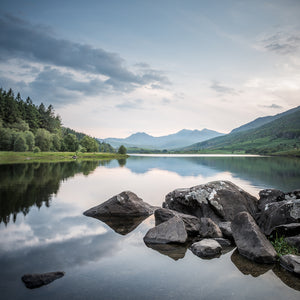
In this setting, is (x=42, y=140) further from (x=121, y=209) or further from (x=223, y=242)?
(x=223, y=242)

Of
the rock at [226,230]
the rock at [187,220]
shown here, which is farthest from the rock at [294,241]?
the rock at [187,220]

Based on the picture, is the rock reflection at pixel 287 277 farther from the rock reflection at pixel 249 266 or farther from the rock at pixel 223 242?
the rock at pixel 223 242

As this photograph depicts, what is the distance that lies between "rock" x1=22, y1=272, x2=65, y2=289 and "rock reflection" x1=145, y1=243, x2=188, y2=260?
16.3 ft

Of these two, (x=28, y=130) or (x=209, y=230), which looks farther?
(x=28, y=130)

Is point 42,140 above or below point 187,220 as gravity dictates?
above

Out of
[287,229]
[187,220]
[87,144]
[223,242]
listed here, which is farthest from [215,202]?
[87,144]

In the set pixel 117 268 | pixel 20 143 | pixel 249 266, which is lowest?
pixel 249 266

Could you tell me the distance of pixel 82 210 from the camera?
20484mm

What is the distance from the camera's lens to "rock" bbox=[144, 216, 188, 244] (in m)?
13.0

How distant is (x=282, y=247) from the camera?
12.0 m

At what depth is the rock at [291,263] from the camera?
9686 millimetres

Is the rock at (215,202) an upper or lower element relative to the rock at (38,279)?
upper

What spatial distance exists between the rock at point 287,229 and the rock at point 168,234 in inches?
198

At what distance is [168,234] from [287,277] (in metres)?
5.84
